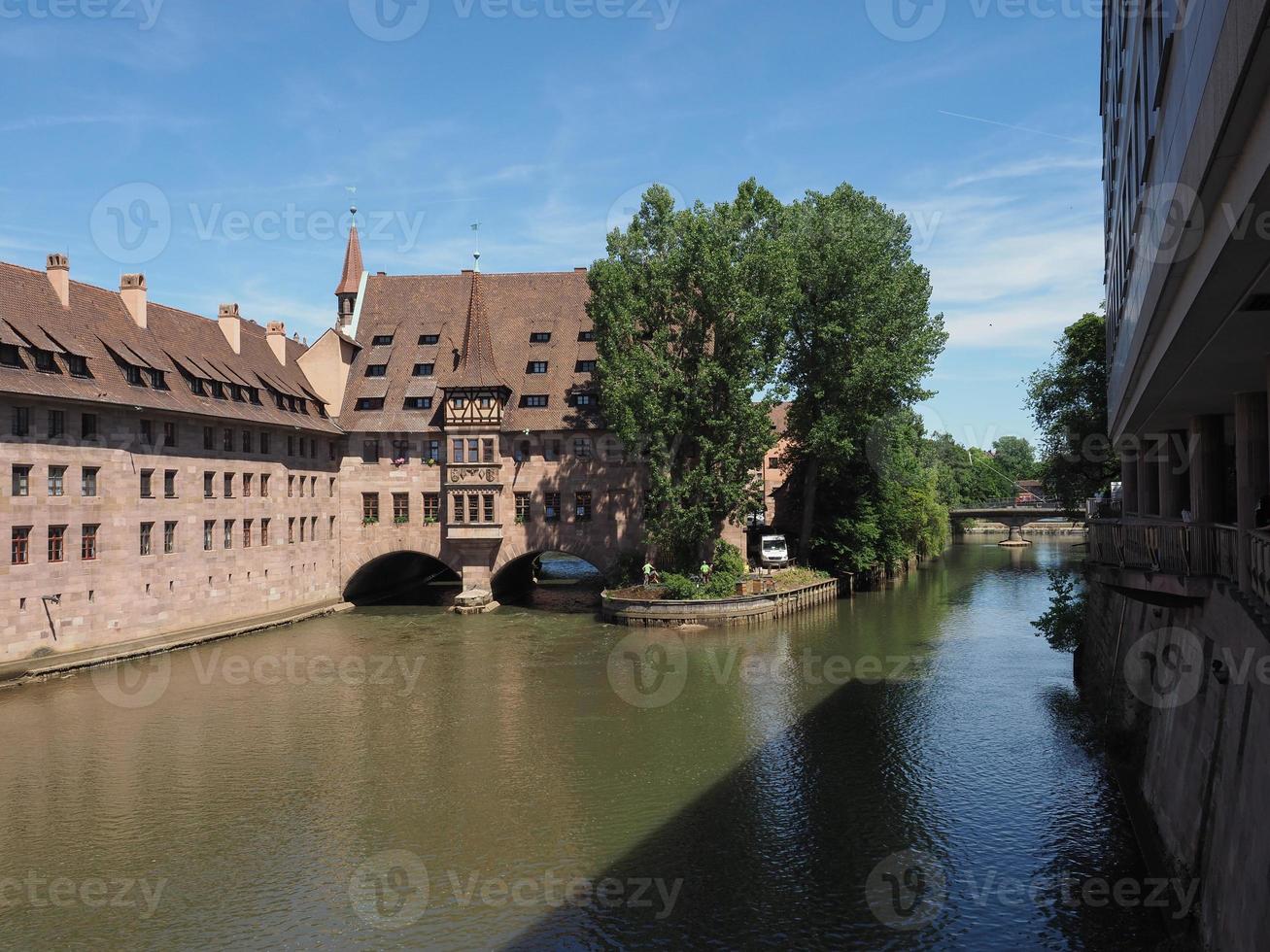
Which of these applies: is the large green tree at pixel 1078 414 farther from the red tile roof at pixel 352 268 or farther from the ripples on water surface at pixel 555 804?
the red tile roof at pixel 352 268

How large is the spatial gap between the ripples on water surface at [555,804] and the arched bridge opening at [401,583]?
17.8m

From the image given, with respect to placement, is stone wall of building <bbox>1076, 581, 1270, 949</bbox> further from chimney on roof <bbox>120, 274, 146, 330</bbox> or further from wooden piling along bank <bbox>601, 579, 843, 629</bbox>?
chimney on roof <bbox>120, 274, 146, 330</bbox>

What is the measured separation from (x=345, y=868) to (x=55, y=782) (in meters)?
9.37

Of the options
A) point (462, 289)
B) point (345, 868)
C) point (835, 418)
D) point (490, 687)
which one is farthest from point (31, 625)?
point (835, 418)

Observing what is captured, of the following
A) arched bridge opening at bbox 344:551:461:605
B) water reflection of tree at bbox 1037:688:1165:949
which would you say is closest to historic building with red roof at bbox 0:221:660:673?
arched bridge opening at bbox 344:551:461:605

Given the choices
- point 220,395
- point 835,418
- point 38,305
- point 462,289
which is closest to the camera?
point 38,305

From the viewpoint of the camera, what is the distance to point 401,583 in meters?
59.8

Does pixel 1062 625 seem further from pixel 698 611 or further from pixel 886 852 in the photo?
pixel 698 611

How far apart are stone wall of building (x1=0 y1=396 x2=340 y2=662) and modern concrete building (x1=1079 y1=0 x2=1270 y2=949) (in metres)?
33.7

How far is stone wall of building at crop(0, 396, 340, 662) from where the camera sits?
107ft

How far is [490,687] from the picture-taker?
1214 inches

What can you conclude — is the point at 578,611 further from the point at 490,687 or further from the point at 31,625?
the point at 31,625

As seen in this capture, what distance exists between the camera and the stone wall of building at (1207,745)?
1009cm

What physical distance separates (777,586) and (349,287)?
31364mm
